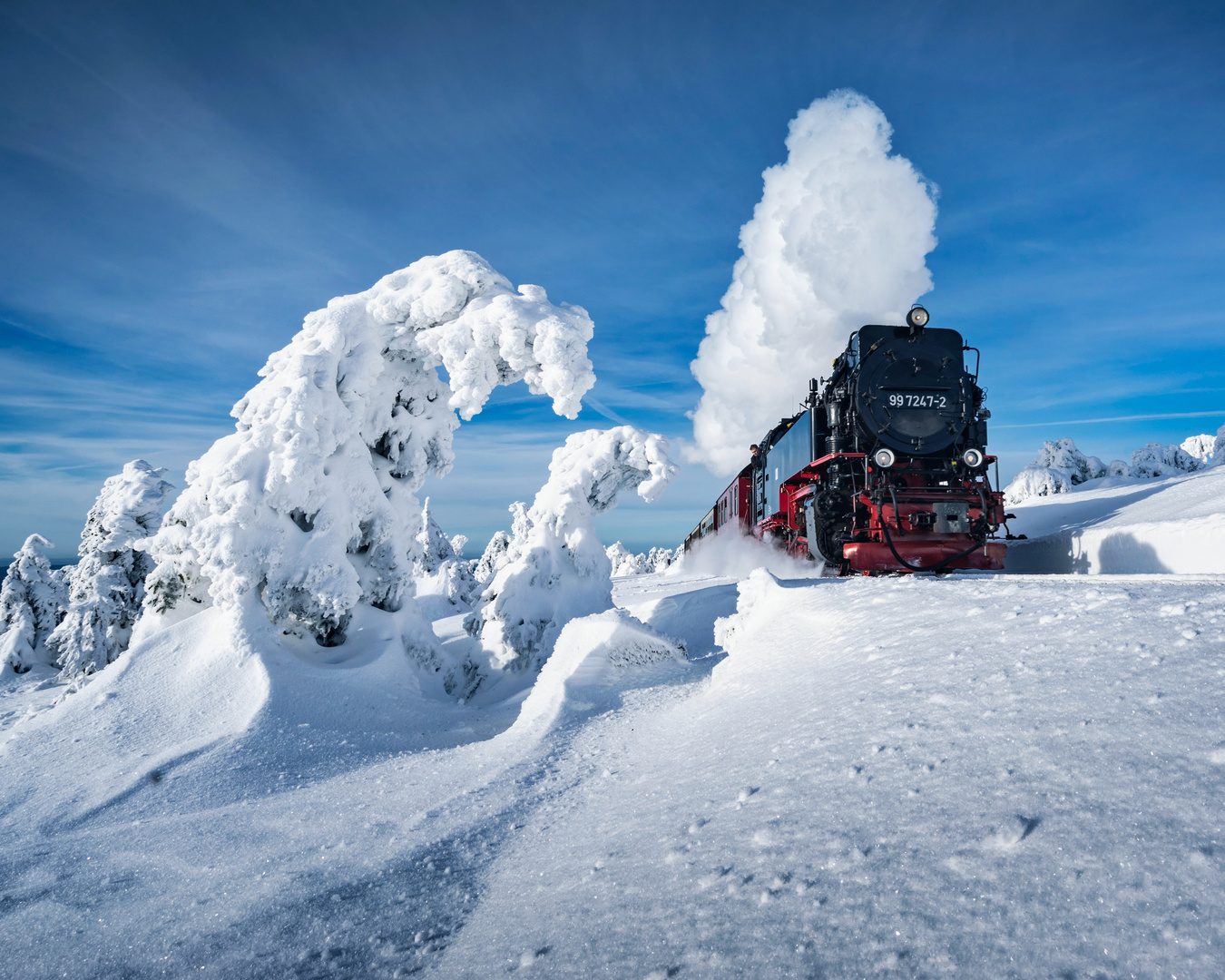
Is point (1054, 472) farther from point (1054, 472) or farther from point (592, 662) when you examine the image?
point (592, 662)

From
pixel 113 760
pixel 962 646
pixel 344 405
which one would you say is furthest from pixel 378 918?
pixel 344 405

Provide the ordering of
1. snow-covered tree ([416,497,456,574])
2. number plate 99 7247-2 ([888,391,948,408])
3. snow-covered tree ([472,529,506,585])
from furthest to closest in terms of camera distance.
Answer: snow-covered tree ([472,529,506,585]), snow-covered tree ([416,497,456,574]), number plate 99 7247-2 ([888,391,948,408])

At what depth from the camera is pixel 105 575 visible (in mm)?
18922

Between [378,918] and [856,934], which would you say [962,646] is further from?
[378,918]

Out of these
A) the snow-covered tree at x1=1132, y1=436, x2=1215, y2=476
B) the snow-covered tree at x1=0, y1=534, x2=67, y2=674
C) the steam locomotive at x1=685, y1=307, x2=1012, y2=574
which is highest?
the snow-covered tree at x1=1132, y1=436, x2=1215, y2=476

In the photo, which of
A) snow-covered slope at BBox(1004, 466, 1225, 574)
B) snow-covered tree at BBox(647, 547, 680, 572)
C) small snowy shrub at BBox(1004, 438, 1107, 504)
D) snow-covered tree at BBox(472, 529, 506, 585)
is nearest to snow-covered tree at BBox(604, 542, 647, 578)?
snow-covered tree at BBox(647, 547, 680, 572)

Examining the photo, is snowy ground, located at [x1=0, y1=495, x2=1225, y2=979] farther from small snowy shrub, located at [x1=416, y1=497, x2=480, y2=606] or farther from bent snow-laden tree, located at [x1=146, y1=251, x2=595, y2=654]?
small snowy shrub, located at [x1=416, y1=497, x2=480, y2=606]

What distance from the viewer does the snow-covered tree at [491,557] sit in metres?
42.1

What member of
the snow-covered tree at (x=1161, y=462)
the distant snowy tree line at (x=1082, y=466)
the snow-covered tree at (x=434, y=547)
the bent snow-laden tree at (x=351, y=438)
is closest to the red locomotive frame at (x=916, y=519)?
the bent snow-laden tree at (x=351, y=438)

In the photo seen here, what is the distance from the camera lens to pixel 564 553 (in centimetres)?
1375

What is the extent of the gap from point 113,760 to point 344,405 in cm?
563

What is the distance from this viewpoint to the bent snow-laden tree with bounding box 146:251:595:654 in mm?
8750

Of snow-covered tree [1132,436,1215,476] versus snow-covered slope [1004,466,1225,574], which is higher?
snow-covered tree [1132,436,1215,476]

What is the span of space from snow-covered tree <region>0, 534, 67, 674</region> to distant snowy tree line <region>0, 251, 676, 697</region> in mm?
19500
